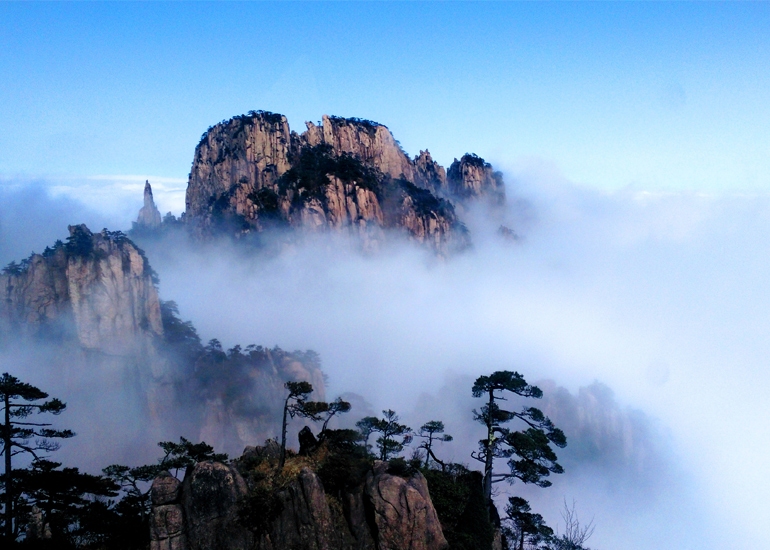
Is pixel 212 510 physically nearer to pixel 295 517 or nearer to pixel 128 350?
pixel 295 517

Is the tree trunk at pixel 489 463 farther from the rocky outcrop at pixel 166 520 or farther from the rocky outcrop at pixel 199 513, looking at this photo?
the rocky outcrop at pixel 166 520

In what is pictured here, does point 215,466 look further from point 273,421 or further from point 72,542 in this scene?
point 273,421

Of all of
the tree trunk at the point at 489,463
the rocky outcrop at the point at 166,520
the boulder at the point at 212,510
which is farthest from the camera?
the tree trunk at the point at 489,463

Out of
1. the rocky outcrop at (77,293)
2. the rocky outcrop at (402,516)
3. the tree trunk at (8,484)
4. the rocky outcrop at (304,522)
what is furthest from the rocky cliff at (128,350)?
the rocky outcrop at (402,516)

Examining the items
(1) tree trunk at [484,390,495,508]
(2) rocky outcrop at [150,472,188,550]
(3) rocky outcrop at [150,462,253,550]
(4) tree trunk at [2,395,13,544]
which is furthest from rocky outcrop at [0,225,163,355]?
(1) tree trunk at [484,390,495,508]

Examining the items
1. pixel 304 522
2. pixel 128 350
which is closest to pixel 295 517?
pixel 304 522

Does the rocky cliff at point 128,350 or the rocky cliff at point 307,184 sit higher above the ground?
the rocky cliff at point 307,184
